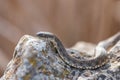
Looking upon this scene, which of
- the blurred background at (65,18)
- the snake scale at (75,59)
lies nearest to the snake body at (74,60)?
the snake scale at (75,59)

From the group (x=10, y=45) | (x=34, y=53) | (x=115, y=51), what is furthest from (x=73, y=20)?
(x=34, y=53)

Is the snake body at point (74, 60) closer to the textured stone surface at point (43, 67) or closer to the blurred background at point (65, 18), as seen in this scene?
the textured stone surface at point (43, 67)

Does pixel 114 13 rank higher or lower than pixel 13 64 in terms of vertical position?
higher

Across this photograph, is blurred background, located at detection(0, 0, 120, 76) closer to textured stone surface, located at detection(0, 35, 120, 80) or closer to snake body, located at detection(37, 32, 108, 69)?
snake body, located at detection(37, 32, 108, 69)

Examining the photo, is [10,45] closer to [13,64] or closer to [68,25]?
[68,25]

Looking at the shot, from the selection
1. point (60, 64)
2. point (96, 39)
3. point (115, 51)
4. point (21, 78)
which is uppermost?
point (96, 39)

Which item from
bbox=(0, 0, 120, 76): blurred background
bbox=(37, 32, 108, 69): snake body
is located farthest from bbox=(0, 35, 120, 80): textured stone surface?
bbox=(0, 0, 120, 76): blurred background

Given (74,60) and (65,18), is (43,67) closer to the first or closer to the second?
(74,60)
